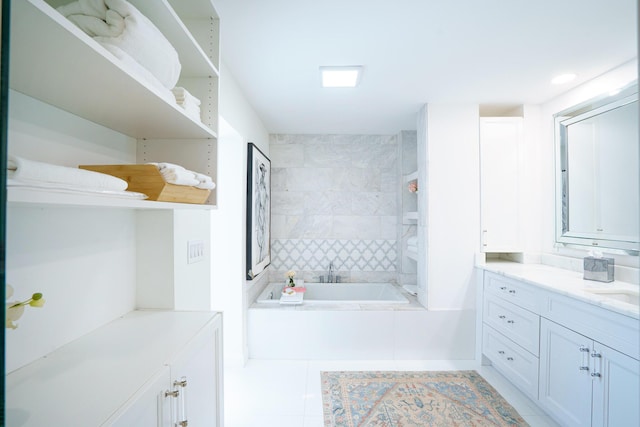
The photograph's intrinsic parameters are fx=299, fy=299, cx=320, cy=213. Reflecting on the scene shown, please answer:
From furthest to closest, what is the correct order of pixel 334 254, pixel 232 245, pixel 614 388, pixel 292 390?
pixel 334 254
pixel 232 245
pixel 292 390
pixel 614 388

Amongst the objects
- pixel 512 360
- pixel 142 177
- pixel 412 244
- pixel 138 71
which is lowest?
pixel 512 360

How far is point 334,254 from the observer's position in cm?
370

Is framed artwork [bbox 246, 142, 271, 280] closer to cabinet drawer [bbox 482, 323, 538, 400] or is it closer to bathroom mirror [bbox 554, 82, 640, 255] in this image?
cabinet drawer [bbox 482, 323, 538, 400]

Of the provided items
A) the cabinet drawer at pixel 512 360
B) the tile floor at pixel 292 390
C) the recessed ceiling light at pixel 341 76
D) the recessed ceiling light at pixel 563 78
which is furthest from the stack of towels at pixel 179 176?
the recessed ceiling light at pixel 563 78

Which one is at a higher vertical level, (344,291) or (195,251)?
(195,251)

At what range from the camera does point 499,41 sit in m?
1.75

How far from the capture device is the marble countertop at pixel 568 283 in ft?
4.83

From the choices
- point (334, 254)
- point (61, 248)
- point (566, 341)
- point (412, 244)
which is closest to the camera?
point (61, 248)

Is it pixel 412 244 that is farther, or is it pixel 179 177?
pixel 412 244

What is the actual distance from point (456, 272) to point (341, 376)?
1.36 metres

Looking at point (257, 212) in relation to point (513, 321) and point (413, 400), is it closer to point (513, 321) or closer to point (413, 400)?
point (413, 400)

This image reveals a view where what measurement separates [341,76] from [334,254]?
2.15 metres

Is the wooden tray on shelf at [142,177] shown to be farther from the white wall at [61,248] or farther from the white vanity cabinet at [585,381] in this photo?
the white vanity cabinet at [585,381]

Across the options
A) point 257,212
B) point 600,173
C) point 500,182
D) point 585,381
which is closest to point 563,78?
point 600,173
